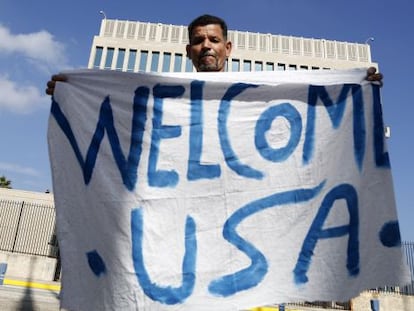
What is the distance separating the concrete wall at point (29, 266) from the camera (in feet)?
47.0

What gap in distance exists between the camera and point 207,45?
2.76m

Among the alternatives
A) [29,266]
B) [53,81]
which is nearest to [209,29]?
[53,81]

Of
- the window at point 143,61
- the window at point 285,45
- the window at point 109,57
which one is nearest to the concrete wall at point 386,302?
the window at point 143,61

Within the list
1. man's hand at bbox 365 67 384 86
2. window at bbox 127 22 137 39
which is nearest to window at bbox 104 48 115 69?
window at bbox 127 22 137 39

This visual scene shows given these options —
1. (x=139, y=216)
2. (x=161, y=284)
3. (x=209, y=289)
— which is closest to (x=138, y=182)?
(x=139, y=216)

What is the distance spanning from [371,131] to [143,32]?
45.7 metres

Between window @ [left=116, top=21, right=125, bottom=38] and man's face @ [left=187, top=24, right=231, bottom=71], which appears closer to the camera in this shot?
man's face @ [left=187, top=24, right=231, bottom=71]

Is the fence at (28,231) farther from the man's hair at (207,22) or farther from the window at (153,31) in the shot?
the window at (153,31)

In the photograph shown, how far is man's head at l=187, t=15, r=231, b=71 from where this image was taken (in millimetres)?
2762

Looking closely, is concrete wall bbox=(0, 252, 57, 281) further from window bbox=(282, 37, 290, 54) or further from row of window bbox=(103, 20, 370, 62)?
window bbox=(282, 37, 290, 54)

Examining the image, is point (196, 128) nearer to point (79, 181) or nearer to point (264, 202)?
point (264, 202)

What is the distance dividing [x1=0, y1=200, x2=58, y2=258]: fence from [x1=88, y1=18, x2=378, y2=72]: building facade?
1072 inches

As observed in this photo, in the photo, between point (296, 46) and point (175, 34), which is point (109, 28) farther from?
point (296, 46)

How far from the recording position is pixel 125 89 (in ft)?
8.39
